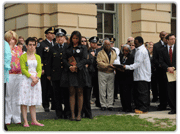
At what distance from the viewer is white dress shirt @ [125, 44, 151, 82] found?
7266mm

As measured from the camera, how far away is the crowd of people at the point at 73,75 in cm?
571

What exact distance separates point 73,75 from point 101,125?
3.95 feet

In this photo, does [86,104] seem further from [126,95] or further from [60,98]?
[126,95]

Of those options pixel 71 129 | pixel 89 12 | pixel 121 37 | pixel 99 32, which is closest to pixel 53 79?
pixel 71 129

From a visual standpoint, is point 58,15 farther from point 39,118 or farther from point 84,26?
point 39,118

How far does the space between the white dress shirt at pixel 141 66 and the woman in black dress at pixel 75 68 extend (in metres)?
1.59

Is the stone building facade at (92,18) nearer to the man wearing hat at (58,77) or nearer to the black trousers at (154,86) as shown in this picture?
the black trousers at (154,86)

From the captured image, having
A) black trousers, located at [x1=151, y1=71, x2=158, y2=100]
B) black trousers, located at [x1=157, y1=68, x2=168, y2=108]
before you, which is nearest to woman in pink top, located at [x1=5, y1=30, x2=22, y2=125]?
black trousers, located at [x1=157, y1=68, x2=168, y2=108]

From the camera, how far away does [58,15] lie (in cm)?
1005

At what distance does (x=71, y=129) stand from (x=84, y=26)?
602cm

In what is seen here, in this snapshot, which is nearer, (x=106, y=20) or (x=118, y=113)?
(x=118, y=113)

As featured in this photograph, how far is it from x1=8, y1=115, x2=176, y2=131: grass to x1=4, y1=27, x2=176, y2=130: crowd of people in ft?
0.75

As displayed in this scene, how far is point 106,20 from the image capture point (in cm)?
1240

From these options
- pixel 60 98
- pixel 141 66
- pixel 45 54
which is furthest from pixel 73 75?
pixel 141 66
